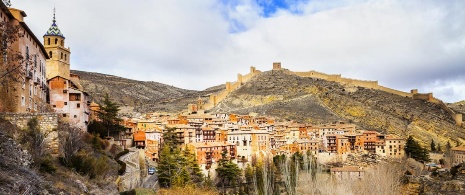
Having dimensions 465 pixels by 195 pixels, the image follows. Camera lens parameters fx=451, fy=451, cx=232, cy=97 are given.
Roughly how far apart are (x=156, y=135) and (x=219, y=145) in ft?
23.2

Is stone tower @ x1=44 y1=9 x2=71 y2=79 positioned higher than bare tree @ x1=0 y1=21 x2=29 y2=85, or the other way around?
stone tower @ x1=44 y1=9 x2=71 y2=79

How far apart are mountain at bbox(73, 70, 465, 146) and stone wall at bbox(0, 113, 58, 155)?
6576 cm

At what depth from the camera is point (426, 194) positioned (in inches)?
1481

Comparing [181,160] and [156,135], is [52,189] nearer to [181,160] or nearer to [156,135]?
[181,160]

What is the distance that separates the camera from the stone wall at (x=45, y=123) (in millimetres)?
15875

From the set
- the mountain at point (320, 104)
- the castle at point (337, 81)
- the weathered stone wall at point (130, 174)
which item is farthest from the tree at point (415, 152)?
the castle at point (337, 81)

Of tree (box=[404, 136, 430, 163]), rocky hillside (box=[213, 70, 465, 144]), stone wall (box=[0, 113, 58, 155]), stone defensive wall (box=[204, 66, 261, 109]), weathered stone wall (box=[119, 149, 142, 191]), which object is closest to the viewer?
stone wall (box=[0, 113, 58, 155])

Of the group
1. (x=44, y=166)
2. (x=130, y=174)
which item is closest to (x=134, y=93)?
(x=130, y=174)

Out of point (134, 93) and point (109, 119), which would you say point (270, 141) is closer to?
point (109, 119)

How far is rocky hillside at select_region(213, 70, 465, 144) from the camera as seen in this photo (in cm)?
8238

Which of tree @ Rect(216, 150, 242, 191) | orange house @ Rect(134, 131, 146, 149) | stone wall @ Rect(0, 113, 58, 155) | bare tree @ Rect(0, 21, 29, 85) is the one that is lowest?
tree @ Rect(216, 150, 242, 191)

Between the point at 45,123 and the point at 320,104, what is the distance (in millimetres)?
76692

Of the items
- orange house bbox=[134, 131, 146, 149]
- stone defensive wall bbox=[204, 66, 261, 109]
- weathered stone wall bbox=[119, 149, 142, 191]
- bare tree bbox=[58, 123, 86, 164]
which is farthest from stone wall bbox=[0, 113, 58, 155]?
stone defensive wall bbox=[204, 66, 261, 109]

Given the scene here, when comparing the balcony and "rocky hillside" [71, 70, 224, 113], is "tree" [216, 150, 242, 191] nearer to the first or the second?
the balcony
